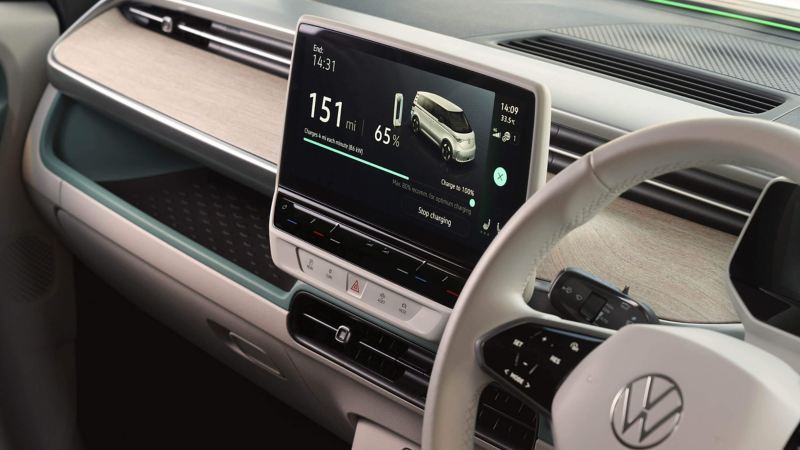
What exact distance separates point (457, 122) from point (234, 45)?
71 centimetres

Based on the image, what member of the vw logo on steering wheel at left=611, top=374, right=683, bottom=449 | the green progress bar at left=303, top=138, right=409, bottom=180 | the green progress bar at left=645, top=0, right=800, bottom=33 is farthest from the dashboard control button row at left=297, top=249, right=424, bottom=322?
the green progress bar at left=645, top=0, right=800, bottom=33

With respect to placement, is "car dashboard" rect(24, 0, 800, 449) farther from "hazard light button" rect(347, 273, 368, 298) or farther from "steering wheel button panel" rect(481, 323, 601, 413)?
"steering wheel button panel" rect(481, 323, 601, 413)

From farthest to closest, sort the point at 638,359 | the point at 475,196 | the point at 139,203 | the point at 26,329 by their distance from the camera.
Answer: the point at 26,329 → the point at 139,203 → the point at 475,196 → the point at 638,359

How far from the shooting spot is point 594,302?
2.68ft

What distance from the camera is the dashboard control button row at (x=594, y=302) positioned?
2.54 ft

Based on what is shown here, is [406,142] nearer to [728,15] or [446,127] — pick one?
[446,127]

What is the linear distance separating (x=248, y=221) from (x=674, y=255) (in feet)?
2.58

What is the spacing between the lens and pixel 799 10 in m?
1.42

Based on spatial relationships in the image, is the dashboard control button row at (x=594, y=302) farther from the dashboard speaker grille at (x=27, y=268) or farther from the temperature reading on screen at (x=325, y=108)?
the dashboard speaker grille at (x=27, y=268)

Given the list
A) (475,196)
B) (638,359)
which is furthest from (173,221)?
(638,359)

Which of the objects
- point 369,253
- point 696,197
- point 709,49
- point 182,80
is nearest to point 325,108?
point 369,253

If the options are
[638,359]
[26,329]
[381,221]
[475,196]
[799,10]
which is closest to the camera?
[638,359]

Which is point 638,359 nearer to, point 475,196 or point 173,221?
point 475,196

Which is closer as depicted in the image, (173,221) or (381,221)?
(381,221)
